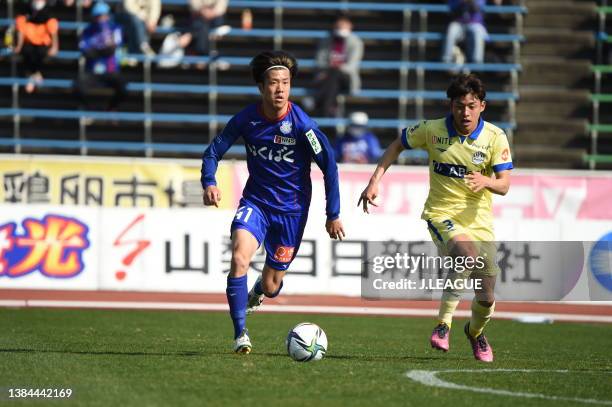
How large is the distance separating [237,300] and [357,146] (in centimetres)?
1097

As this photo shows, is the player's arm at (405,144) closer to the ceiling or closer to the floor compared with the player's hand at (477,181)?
closer to the ceiling

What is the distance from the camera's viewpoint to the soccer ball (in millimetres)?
9328

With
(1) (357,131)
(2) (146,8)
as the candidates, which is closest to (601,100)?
(1) (357,131)

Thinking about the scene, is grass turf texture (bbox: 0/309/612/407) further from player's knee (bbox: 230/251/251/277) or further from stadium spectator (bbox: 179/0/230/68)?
stadium spectator (bbox: 179/0/230/68)

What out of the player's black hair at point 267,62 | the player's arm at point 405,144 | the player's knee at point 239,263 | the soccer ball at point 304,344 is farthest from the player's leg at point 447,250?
the player's black hair at point 267,62

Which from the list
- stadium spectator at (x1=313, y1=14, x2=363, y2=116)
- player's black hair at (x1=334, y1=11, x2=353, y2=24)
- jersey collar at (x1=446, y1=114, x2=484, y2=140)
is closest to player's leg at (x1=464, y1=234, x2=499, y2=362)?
jersey collar at (x1=446, y1=114, x2=484, y2=140)

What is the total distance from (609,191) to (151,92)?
A: 1030 centimetres

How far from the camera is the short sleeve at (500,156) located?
33.2 feet

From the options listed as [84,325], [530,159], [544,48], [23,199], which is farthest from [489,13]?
[84,325]

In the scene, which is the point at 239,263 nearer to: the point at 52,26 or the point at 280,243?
the point at 280,243

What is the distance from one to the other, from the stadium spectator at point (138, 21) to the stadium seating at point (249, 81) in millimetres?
284

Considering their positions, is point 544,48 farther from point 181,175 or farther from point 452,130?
point 452,130

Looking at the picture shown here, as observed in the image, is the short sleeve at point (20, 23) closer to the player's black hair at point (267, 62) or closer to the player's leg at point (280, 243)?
the player's leg at point (280, 243)

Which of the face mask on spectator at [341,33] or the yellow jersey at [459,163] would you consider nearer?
the yellow jersey at [459,163]
